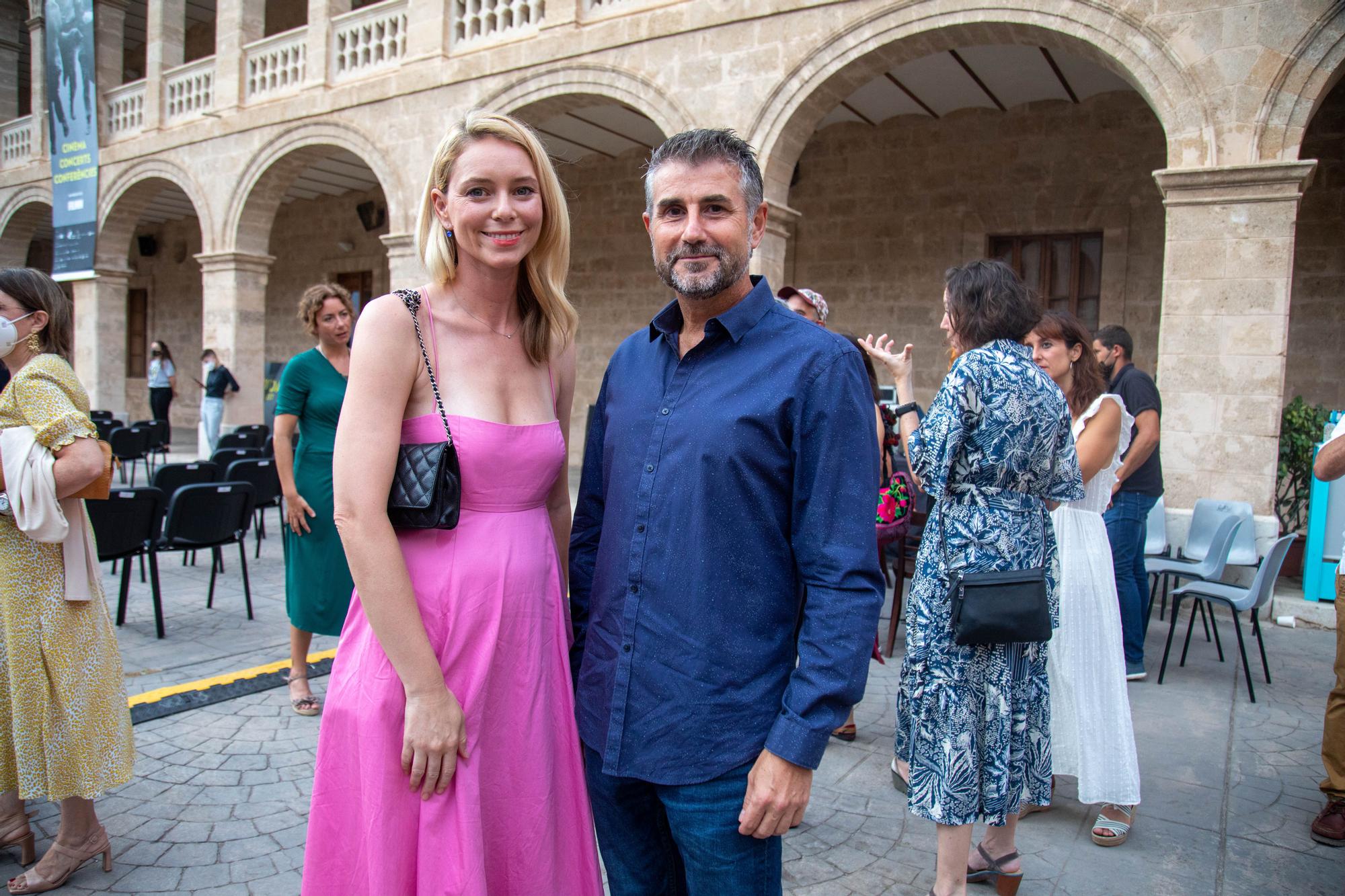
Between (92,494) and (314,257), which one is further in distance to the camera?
(314,257)

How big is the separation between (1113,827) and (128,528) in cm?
507

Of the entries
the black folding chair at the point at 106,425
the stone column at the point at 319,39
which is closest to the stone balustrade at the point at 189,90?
the stone column at the point at 319,39

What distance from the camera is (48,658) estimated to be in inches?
97.9

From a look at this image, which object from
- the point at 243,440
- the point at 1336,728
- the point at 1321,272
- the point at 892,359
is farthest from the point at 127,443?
the point at 1321,272

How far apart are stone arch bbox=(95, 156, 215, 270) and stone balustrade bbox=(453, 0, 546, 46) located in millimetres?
5753

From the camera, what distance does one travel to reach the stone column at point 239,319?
12.8m

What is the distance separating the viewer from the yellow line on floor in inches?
156

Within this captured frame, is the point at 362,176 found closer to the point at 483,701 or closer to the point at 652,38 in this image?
the point at 652,38

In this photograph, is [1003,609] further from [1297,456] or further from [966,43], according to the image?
[966,43]

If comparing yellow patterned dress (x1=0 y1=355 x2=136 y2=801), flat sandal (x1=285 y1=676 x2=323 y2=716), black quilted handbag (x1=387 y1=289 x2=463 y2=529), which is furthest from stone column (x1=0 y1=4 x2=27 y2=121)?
black quilted handbag (x1=387 y1=289 x2=463 y2=529)

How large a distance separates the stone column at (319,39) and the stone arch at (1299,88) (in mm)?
10602

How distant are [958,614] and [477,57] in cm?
947

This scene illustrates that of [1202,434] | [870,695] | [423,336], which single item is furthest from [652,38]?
[423,336]

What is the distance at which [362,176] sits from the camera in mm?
15141
